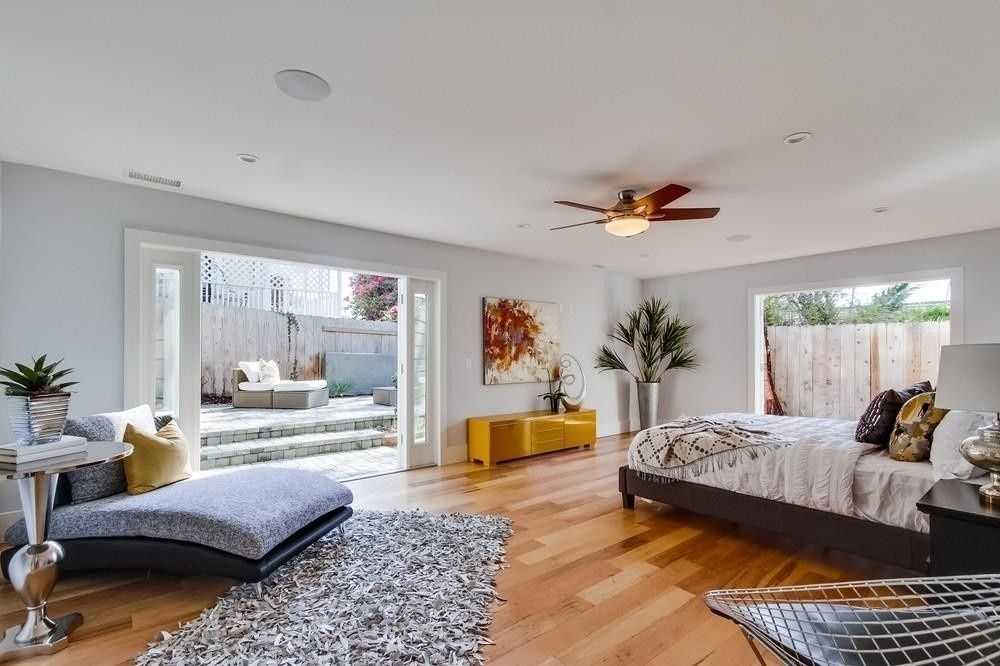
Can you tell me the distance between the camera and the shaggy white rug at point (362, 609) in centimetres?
194

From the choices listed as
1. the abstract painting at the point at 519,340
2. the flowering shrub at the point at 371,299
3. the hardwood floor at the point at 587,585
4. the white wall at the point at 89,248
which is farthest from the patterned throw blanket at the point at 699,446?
the flowering shrub at the point at 371,299

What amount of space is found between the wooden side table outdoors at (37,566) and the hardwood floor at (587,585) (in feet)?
0.35

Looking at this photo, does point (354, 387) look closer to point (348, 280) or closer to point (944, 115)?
point (348, 280)

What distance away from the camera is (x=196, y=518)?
7.77 feet

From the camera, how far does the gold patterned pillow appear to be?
2697mm

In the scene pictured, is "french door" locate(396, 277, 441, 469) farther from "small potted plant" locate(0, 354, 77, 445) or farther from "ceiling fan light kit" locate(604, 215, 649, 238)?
"small potted plant" locate(0, 354, 77, 445)

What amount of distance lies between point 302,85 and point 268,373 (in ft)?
23.4

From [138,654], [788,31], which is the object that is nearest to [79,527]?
[138,654]

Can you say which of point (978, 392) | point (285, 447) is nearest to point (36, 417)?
point (285, 447)

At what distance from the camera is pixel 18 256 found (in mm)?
3129

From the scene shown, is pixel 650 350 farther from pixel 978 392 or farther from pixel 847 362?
pixel 978 392

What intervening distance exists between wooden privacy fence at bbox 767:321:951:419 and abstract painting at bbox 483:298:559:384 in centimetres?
321

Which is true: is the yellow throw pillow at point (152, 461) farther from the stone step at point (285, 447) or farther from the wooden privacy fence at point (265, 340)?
the wooden privacy fence at point (265, 340)

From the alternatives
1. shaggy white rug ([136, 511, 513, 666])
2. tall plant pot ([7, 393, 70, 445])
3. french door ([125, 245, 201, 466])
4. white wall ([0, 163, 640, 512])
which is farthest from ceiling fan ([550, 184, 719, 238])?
french door ([125, 245, 201, 466])
